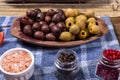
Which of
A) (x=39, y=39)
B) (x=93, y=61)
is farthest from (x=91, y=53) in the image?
(x=39, y=39)

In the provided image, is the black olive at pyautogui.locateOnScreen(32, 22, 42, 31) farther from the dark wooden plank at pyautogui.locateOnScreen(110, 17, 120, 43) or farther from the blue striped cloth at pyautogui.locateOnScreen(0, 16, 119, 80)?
the dark wooden plank at pyautogui.locateOnScreen(110, 17, 120, 43)

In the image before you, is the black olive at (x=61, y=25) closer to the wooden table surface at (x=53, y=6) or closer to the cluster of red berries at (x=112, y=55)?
the cluster of red berries at (x=112, y=55)

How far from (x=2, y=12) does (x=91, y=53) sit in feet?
1.37

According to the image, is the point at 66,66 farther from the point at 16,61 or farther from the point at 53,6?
the point at 53,6

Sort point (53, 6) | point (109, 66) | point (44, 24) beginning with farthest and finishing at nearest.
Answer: point (53, 6) < point (44, 24) < point (109, 66)

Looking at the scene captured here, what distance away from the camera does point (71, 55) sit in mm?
484

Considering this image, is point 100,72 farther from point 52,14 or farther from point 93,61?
point 52,14

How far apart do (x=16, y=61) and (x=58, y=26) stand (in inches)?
5.9

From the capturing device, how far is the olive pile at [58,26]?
0.56 metres

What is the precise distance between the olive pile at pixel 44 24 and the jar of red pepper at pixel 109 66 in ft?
0.46

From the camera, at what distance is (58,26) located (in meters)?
0.56

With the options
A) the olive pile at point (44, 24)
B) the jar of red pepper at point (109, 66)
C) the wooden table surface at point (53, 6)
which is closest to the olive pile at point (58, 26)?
the olive pile at point (44, 24)

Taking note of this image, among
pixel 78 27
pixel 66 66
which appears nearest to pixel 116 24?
pixel 78 27

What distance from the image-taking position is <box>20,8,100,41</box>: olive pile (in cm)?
56
